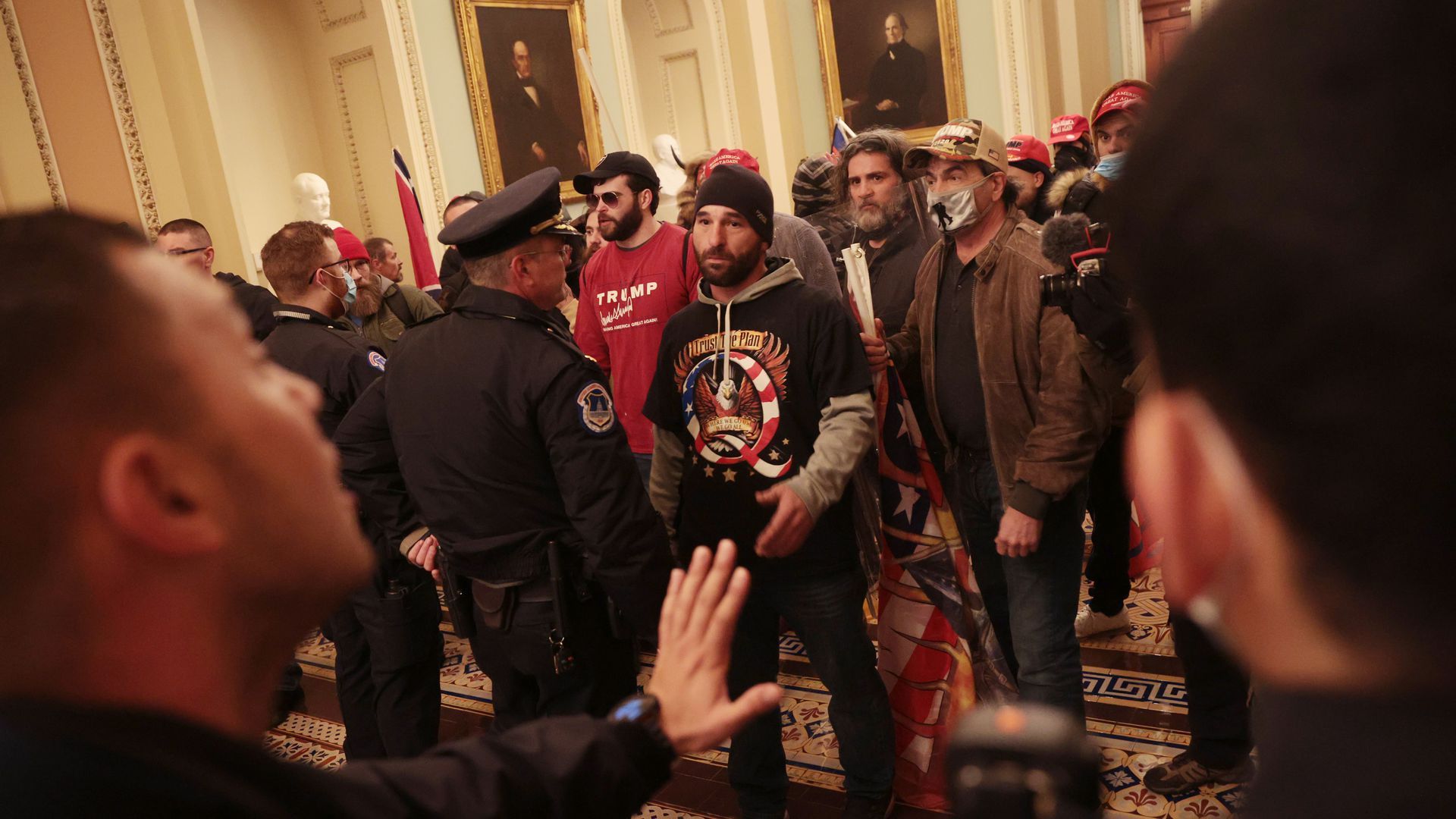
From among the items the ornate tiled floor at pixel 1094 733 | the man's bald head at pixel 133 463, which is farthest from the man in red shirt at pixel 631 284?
the man's bald head at pixel 133 463

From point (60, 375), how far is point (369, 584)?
8.82ft

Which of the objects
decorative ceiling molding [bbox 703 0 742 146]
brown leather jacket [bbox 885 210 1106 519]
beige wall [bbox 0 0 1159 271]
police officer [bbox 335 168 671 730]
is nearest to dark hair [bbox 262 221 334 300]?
police officer [bbox 335 168 671 730]

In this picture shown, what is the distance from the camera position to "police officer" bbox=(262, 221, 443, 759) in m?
3.18

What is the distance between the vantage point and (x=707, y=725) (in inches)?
46.4

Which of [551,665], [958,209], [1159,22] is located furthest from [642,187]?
[1159,22]

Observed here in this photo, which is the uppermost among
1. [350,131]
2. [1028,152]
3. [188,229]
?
[350,131]

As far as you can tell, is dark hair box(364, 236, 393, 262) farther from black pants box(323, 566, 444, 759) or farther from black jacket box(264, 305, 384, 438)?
black pants box(323, 566, 444, 759)

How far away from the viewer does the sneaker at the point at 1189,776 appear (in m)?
2.59

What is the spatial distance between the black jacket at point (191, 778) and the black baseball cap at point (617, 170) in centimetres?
302

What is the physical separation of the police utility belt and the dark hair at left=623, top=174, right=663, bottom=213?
177 centimetres

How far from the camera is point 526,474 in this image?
2438 millimetres

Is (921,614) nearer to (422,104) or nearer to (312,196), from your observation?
(312,196)

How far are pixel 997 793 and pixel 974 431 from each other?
229cm

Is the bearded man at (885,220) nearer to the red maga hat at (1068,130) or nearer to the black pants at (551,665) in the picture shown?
the black pants at (551,665)
